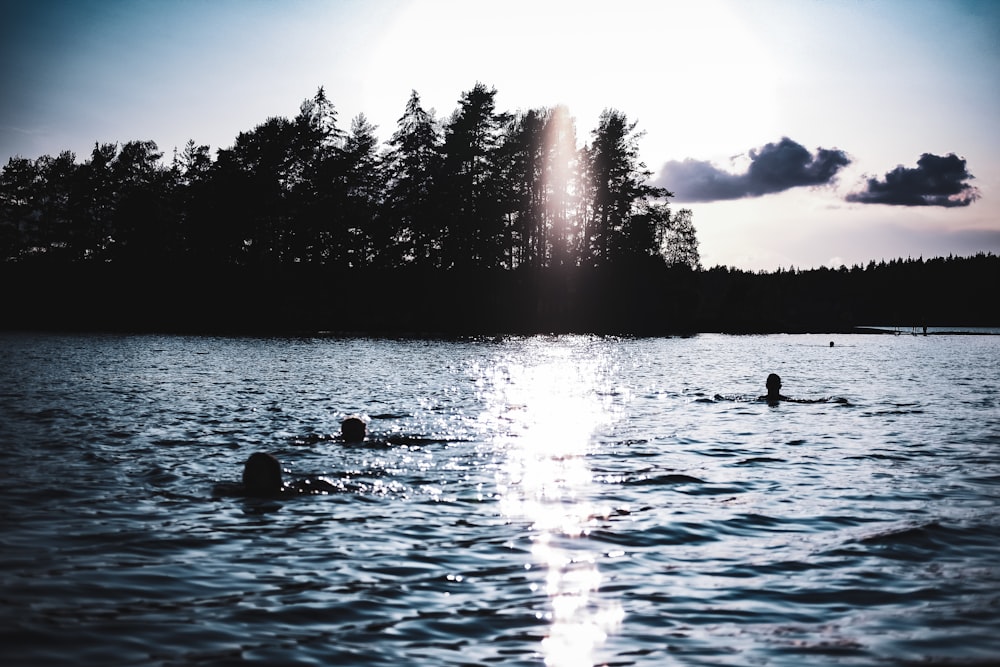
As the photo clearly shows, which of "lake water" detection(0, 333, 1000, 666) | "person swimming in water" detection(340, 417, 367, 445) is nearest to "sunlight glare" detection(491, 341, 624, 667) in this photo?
"lake water" detection(0, 333, 1000, 666)

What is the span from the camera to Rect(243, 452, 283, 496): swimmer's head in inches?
512

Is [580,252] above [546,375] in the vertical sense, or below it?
above

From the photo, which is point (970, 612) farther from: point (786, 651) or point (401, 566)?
point (401, 566)

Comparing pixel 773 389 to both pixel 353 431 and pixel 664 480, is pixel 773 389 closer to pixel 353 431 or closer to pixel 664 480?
pixel 664 480

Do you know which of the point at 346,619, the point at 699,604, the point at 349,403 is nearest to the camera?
the point at 346,619

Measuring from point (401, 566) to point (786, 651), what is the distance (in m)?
4.48

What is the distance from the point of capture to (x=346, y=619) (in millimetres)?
7473

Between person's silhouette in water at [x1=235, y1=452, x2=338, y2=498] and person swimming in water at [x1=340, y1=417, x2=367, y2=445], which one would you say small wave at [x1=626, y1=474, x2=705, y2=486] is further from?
person swimming in water at [x1=340, y1=417, x2=367, y2=445]

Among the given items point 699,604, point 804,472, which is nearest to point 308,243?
point 804,472

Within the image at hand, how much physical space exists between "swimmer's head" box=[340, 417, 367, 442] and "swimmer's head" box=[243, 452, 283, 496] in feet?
17.2

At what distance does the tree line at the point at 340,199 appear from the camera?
9112 cm

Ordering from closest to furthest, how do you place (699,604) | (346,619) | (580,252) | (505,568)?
(346,619), (699,604), (505,568), (580,252)

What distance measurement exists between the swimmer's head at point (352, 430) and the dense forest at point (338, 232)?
217 ft

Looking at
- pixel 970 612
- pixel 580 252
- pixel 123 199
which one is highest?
pixel 123 199
